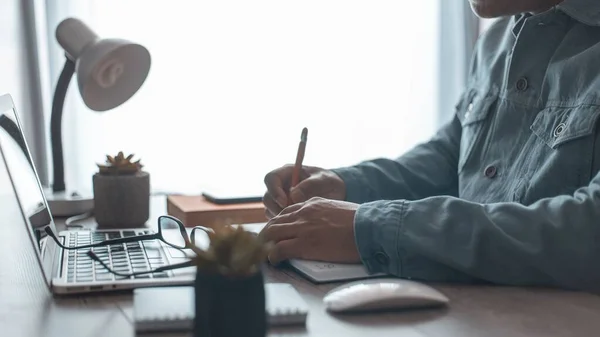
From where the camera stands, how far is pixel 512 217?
3.05 ft

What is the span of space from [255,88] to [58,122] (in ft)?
2.44

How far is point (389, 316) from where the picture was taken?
2.56 ft

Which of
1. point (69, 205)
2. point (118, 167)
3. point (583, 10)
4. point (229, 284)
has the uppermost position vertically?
point (583, 10)

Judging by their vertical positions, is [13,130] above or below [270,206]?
above

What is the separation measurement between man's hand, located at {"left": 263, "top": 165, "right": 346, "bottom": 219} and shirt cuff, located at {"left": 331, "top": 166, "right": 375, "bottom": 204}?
0.5 inches

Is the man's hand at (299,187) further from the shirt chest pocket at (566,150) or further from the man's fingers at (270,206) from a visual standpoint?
the shirt chest pocket at (566,150)

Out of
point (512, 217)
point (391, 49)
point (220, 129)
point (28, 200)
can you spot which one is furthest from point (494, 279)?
point (391, 49)

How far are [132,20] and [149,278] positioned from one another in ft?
4.16

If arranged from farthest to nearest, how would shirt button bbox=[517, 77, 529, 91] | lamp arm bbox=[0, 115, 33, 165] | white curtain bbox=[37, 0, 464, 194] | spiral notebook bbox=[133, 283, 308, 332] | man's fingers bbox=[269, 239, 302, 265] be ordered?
white curtain bbox=[37, 0, 464, 194]
shirt button bbox=[517, 77, 529, 91]
lamp arm bbox=[0, 115, 33, 165]
man's fingers bbox=[269, 239, 302, 265]
spiral notebook bbox=[133, 283, 308, 332]

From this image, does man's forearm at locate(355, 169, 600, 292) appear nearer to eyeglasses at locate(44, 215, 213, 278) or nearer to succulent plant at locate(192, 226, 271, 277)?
eyeglasses at locate(44, 215, 213, 278)

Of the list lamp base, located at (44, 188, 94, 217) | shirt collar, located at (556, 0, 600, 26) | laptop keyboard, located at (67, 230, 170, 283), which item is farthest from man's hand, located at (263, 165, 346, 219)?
shirt collar, located at (556, 0, 600, 26)

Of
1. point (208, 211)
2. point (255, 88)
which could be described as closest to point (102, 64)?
point (208, 211)

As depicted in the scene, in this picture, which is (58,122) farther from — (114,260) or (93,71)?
(114,260)

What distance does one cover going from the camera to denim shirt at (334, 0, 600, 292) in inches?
35.9
